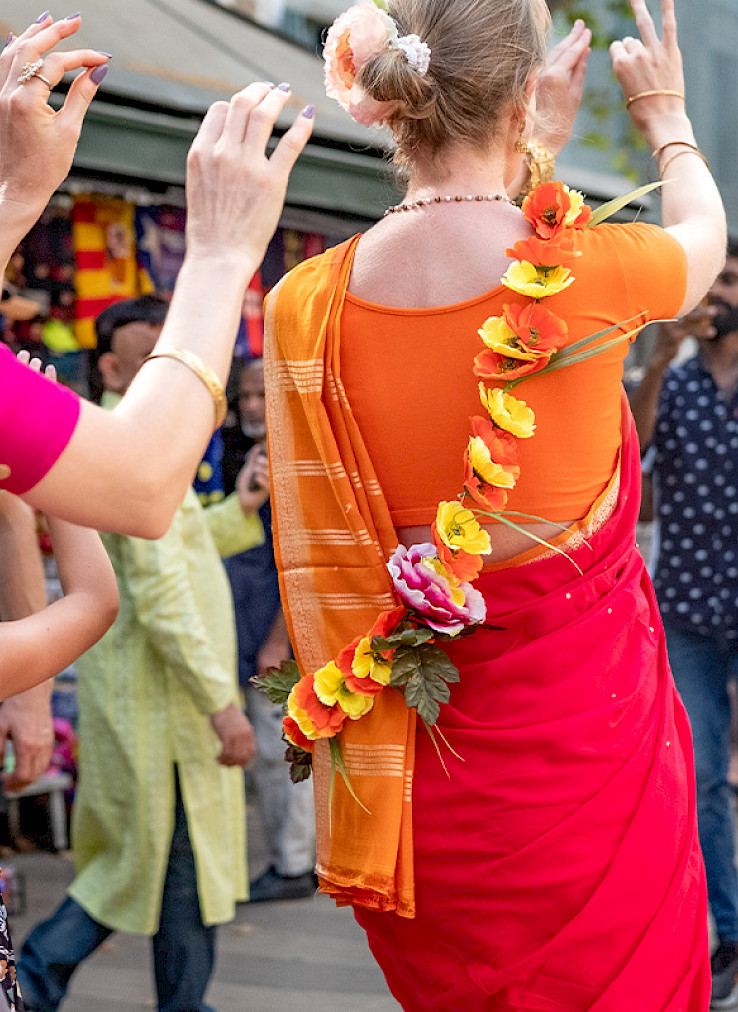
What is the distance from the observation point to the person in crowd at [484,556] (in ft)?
6.24

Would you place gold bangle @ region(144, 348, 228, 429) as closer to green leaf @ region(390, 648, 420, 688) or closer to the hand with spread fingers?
the hand with spread fingers

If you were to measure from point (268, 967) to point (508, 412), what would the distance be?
303 centimetres

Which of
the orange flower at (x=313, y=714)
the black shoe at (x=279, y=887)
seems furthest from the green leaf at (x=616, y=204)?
the black shoe at (x=279, y=887)

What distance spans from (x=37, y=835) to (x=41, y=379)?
495 centimetres

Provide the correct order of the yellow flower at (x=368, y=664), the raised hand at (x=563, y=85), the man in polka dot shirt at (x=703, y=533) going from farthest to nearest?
the man in polka dot shirt at (x=703, y=533), the raised hand at (x=563, y=85), the yellow flower at (x=368, y=664)

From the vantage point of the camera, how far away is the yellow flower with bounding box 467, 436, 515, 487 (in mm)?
1841

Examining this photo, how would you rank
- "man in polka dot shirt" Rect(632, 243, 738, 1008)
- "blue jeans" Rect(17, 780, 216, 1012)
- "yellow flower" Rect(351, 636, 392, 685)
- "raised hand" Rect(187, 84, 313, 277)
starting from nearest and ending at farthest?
"raised hand" Rect(187, 84, 313, 277) < "yellow flower" Rect(351, 636, 392, 685) < "blue jeans" Rect(17, 780, 216, 1012) < "man in polka dot shirt" Rect(632, 243, 738, 1008)

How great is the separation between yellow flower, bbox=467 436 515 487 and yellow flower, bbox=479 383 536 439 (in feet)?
0.13

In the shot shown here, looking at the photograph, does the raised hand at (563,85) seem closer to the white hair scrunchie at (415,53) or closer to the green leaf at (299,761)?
the white hair scrunchie at (415,53)

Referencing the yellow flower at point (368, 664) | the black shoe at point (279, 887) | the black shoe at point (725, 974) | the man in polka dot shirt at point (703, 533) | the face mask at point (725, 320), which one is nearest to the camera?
the yellow flower at point (368, 664)

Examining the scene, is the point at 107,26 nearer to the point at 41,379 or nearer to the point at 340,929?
the point at 340,929

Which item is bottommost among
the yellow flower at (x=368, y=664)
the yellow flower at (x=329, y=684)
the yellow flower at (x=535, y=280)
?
the yellow flower at (x=329, y=684)

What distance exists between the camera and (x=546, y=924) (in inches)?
76.4

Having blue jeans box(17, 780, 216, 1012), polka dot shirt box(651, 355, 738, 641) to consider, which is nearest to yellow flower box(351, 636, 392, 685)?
blue jeans box(17, 780, 216, 1012)
